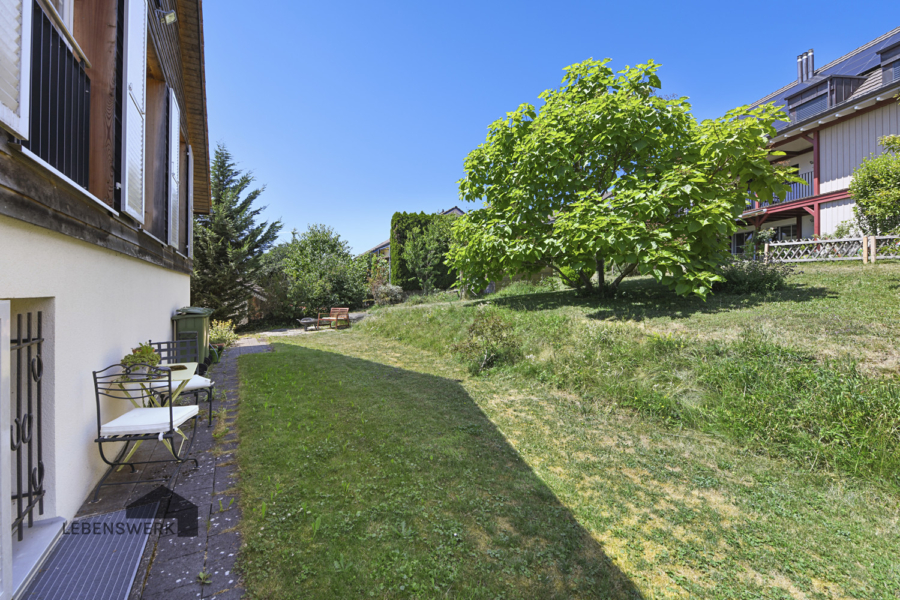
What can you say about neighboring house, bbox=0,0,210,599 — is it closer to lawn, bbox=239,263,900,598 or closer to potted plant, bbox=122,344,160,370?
potted plant, bbox=122,344,160,370

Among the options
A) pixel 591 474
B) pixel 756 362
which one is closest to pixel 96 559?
pixel 591 474

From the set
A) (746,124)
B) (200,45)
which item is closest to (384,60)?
(200,45)

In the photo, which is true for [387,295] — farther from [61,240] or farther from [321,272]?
[61,240]

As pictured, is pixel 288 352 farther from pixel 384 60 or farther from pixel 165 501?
pixel 384 60

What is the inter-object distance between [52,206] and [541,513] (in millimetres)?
3791

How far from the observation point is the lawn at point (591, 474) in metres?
2.21

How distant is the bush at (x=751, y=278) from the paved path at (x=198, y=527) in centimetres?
922

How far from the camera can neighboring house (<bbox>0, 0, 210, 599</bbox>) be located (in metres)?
1.85

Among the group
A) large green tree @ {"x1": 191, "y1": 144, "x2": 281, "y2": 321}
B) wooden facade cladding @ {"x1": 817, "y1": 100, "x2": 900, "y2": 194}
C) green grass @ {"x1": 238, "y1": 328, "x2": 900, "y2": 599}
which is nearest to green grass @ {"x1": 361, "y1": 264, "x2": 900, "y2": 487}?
green grass @ {"x1": 238, "y1": 328, "x2": 900, "y2": 599}

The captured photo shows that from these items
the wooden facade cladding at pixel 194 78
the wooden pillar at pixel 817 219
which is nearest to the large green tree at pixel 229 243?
the wooden facade cladding at pixel 194 78

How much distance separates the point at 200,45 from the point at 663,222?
10.1 meters

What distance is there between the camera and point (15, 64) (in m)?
1.85

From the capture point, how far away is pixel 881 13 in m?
16.8

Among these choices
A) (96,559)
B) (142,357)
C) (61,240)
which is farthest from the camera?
(142,357)
